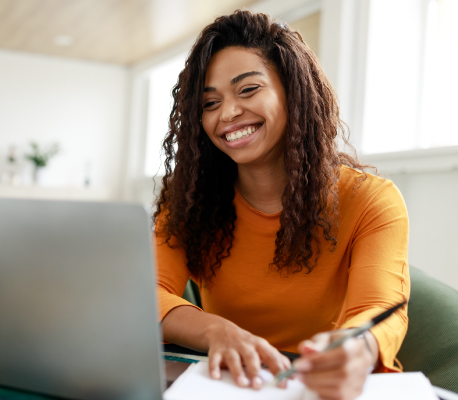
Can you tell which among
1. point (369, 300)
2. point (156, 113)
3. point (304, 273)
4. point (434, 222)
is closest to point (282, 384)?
point (369, 300)

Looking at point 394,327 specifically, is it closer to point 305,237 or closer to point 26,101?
point 305,237

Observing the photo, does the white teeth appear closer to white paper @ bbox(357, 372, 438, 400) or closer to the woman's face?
the woman's face

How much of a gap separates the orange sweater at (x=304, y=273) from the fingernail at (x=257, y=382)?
404mm

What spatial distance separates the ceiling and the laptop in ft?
13.0

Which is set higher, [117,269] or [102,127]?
[102,127]

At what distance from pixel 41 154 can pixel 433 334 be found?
5.64m

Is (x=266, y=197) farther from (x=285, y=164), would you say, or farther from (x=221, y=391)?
(x=221, y=391)

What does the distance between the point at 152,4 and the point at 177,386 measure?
4.13 metres

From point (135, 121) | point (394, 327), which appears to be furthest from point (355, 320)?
point (135, 121)

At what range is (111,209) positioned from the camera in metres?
0.46

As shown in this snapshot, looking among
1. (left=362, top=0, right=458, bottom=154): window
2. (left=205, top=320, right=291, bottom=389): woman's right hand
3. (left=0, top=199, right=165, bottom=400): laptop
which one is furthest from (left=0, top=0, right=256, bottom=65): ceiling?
(left=0, top=199, right=165, bottom=400): laptop

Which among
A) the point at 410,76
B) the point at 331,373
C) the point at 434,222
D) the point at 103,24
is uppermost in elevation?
the point at 103,24

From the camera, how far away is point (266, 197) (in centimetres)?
128

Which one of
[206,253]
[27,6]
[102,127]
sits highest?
[27,6]
